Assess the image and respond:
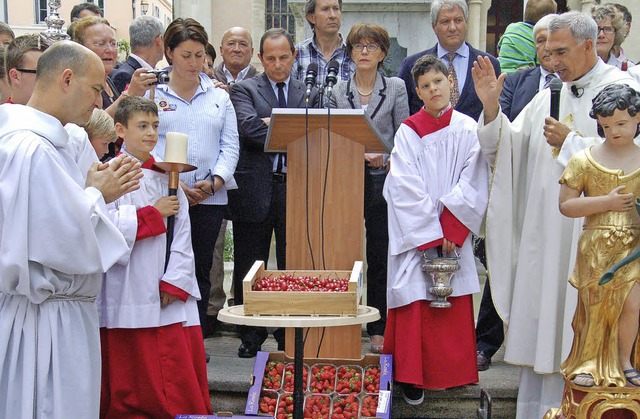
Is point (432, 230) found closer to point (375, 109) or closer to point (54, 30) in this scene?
point (375, 109)

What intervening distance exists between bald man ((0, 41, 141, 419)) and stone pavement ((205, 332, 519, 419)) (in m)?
1.49

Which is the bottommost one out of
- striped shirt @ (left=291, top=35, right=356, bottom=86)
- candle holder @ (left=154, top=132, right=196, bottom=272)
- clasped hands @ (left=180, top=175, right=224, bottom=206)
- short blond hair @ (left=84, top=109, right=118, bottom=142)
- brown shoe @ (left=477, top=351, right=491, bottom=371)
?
brown shoe @ (left=477, top=351, right=491, bottom=371)

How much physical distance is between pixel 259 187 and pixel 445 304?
4.94 feet

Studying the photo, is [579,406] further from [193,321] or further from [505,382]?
[193,321]

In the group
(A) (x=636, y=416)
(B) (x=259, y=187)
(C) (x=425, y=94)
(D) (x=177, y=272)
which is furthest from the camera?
(B) (x=259, y=187)

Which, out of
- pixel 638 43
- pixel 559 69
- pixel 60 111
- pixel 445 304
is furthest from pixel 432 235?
pixel 638 43

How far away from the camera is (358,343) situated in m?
5.24

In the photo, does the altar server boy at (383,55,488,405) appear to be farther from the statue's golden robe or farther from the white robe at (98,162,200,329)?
the white robe at (98,162,200,329)

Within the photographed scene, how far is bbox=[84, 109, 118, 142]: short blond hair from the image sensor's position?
4.65 m

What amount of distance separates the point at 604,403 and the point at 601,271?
0.59m

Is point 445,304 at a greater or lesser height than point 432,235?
lesser

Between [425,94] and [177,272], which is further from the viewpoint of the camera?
[425,94]

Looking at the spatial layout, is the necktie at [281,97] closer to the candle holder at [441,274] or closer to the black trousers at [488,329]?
the candle holder at [441,274]

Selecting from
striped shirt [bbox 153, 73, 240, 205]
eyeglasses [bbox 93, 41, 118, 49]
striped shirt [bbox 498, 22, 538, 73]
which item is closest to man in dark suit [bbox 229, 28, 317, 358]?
striped shirt [bbox 153, 73, 240, 205]
